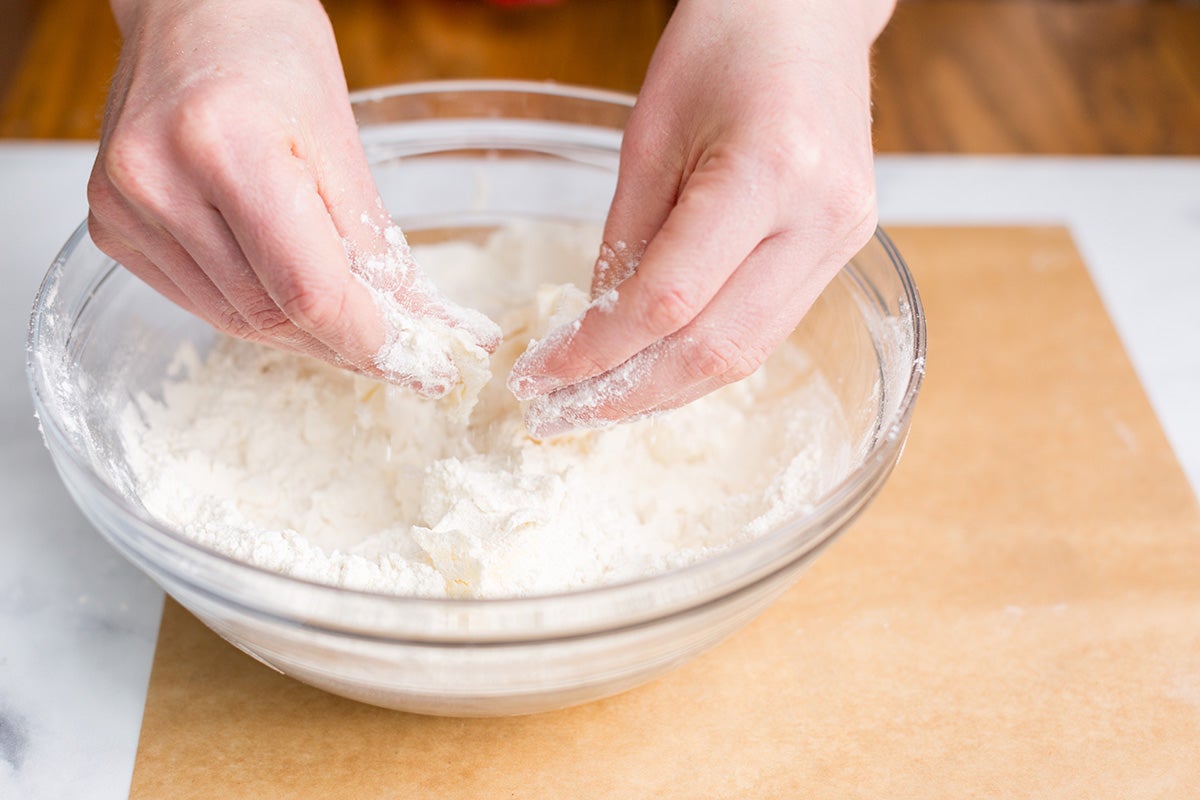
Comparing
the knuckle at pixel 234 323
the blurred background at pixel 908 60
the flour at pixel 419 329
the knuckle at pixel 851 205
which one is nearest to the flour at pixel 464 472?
the flour at pixel 419 329

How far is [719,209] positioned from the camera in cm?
82

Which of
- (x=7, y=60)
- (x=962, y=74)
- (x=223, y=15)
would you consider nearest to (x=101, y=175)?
(x=223, y=15)

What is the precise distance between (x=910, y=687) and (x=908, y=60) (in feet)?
4.98

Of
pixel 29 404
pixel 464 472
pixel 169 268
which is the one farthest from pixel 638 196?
pixel 29 404

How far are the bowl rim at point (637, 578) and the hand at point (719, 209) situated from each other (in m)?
0.13

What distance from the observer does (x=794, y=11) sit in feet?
3.04

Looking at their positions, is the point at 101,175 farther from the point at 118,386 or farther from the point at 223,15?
the point at 118,386

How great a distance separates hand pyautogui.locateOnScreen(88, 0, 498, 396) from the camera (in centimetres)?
80

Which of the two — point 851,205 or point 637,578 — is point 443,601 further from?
point 851,205

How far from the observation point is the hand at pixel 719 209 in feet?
2.71

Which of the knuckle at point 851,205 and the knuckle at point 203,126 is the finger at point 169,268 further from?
the knuckle at point 851,205

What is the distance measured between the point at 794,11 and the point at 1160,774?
0.75 metres

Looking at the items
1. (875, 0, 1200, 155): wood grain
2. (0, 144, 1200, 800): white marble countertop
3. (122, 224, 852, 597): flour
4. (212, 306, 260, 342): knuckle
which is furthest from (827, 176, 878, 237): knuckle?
(875, 0, 1200, 155): wood grain

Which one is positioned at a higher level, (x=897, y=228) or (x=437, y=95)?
(x=437, y=95)
